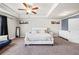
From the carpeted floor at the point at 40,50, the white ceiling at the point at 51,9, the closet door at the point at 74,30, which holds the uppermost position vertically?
the white ceiling at the point at 51,9

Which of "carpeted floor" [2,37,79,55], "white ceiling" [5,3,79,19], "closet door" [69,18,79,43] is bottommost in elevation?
"carpeted floor" [2,37,79,55]

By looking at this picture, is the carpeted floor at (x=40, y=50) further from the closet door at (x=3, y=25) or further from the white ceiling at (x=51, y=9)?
the white ceiling at (x=51, y=9)

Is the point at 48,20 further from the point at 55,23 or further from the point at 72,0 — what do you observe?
the point at 72,0

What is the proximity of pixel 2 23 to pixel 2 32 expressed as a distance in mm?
388

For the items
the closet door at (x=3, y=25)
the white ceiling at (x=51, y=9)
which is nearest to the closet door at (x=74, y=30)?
the white ceiling at (x=51, y=9)

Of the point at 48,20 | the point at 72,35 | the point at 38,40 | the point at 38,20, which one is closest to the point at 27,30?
the point at 38,20

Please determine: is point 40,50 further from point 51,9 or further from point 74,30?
point 74,30

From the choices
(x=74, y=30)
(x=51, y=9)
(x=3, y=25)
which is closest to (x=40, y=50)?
(x=3, y=25)

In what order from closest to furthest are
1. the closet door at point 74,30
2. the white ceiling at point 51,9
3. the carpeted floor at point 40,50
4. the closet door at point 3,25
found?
the closet door at point 3,25 < the carpeted floor at point 40,50 < the white ceiling at point 51,9 < the closet door at point 74,30

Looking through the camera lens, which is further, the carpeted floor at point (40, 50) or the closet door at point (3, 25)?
the carpeted floor at point (40, 50)

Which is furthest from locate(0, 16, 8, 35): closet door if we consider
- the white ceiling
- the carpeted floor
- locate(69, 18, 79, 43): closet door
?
locate(69, 18, 79, 43): closet door

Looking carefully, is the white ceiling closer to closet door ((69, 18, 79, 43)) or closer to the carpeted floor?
closet door ((69, 18, 79, 43))

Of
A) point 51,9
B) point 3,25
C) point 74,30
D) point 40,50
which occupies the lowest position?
point 40,50

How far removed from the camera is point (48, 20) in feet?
13.5
